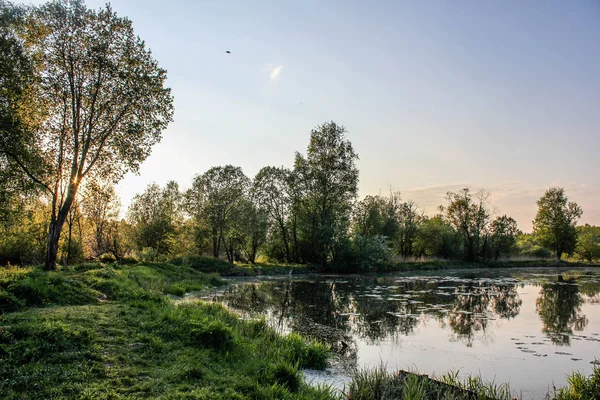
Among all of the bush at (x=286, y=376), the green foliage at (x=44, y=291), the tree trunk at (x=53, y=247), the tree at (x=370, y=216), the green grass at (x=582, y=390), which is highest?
the tree at (x=370, y=216)

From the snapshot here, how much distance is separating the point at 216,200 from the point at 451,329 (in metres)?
38.6

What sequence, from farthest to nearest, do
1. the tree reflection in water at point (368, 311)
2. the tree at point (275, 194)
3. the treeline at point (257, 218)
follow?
1. the tree at point (275, 194)
2. the treeline at point (257, 218)
3. the tree reflection in water at point (368, 311)

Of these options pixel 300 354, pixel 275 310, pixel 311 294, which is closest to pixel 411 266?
pixel 311 294

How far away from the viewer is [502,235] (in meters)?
68.2

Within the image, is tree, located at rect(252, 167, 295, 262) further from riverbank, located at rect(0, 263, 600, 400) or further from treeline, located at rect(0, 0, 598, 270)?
riverbank, located at rect(0, 263, 600, 400)

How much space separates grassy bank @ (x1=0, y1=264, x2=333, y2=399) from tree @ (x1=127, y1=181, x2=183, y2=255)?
36.9 meters

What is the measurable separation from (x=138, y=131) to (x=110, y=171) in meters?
3.17

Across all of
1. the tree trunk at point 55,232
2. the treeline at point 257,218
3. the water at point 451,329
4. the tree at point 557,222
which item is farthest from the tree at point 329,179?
the tree at point 557,222

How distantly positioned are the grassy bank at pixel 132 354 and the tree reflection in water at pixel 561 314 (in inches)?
358

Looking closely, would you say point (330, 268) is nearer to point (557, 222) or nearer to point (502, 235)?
point (502, 235)

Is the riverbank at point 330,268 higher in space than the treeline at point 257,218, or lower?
lower

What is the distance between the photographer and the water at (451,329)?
9.22 m

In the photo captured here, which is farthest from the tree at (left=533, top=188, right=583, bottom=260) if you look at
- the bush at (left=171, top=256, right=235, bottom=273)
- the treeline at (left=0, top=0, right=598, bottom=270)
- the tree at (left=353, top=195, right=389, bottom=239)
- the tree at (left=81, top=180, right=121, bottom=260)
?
the tree at (left=81, top=180, right=121, bottom=260)

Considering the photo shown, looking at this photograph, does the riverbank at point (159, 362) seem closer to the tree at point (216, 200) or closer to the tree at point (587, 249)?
the tree at point (216, 200)
